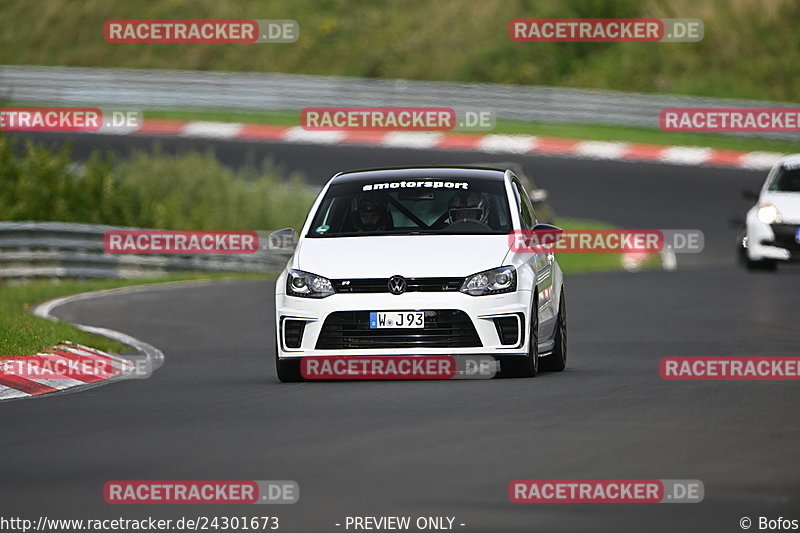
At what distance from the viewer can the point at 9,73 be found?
144 ft

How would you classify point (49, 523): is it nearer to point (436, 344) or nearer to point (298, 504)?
point (298, 504)

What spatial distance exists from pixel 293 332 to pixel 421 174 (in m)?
1.80

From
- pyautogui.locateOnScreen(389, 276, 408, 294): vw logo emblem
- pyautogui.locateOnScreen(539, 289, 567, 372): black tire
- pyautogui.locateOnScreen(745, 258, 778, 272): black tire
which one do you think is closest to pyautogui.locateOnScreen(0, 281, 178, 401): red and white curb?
pyautogui.locateOnScreen(389, 276, 408, 294): vw logo emblem

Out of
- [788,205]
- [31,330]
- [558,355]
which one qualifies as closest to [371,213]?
[558,355]

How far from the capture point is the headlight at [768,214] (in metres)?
23.1

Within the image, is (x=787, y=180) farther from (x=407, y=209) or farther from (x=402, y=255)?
(x=402, y=255)

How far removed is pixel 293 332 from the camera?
41.6 ft

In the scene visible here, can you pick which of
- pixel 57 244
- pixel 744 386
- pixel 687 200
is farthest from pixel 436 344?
pixel 687 200

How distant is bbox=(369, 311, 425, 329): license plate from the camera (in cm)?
1247

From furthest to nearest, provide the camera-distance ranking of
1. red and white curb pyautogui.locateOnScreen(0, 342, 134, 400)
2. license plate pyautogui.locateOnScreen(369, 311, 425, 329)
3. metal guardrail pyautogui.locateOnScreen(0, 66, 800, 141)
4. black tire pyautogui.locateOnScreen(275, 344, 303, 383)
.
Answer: metal guardrail pyautogui.locateOnScreen(0, 66, 800, 141) < red and white curb pyautogui.locateOnScreen(0, 342, 134, 400) < black tire pyautogui.locateOnScreen(275, 344, 303, 383) < license plate pyautogui.locateOnScreen(369, 311, 425, 329)

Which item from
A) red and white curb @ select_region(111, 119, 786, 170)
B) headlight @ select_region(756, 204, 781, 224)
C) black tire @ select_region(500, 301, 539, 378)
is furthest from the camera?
red and white curb @ select_region(111, 119, 786, 170)

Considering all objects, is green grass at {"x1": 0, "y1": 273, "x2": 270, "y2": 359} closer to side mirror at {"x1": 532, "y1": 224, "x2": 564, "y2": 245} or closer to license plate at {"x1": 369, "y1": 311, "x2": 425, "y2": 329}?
license plate at {"x1": 369, "y1": 311, "x2": 425, "y2": 329}

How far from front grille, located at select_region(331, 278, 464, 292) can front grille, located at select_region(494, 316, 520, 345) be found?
1.20 ft

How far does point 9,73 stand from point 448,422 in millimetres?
35365
